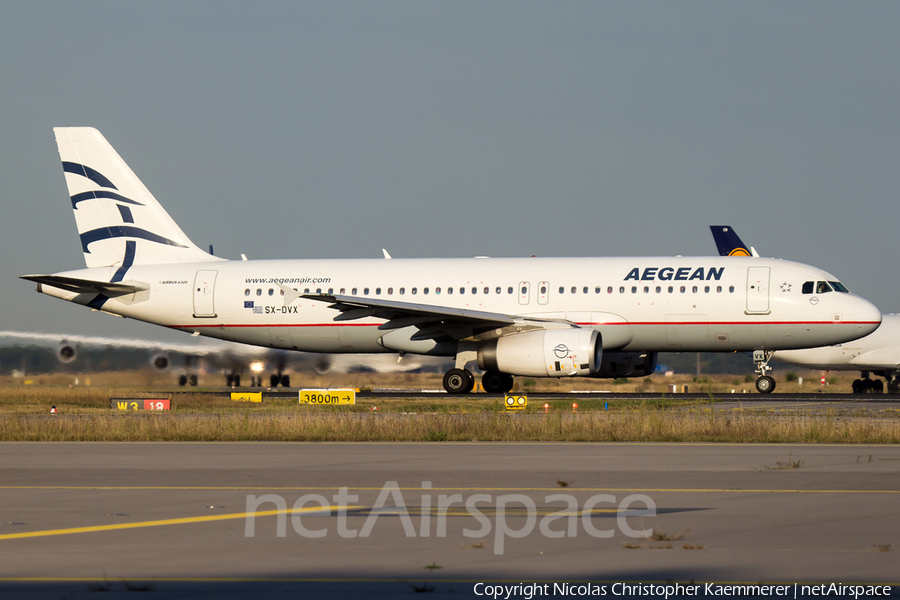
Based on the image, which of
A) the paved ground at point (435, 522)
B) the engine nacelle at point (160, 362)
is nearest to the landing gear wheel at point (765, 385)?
the paved ground at point (435, 522)

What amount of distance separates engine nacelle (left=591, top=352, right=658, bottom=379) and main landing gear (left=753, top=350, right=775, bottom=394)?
10.3 ft

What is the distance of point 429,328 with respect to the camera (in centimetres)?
3378

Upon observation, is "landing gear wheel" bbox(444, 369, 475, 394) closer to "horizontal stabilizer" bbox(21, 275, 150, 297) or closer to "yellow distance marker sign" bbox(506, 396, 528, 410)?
"yellow distance marker sign" bbox(506, 396, 528, 410)

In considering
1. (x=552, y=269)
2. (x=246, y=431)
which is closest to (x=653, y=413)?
(x=246, y=431)

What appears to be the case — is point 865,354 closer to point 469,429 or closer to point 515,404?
point 515,404

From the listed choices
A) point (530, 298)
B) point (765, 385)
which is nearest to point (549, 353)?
point (530, 298)

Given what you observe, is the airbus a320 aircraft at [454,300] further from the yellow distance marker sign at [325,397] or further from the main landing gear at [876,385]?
the main landing gear at [876,385]

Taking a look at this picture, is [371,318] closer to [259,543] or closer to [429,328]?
[429,328]

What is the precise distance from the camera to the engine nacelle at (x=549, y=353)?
30484 millimetres

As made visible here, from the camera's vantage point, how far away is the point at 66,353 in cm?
4056

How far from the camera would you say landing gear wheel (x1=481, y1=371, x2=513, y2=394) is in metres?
34.8

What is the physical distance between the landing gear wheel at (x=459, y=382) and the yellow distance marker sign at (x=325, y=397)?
4.38 meters

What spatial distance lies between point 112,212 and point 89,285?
3.02m

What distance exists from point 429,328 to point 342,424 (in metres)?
13.4
